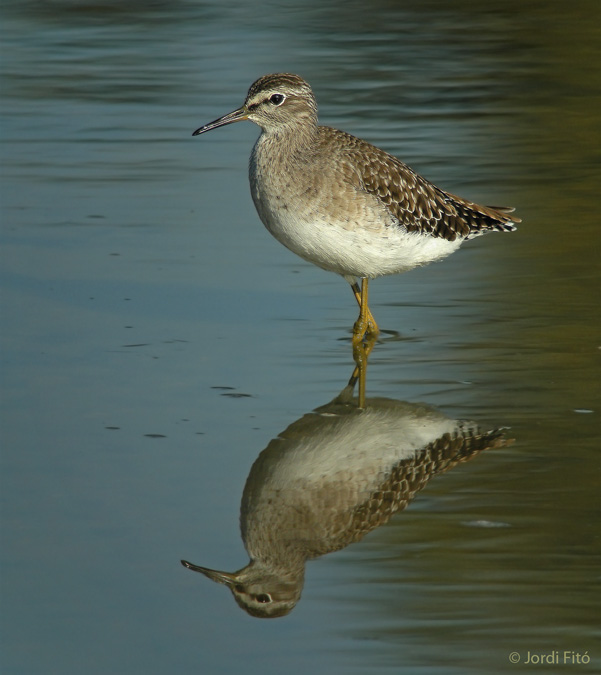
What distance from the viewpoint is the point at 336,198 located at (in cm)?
872

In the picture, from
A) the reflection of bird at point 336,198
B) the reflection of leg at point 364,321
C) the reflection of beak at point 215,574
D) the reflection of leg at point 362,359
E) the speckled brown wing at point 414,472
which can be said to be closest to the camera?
the reflection of beak at point 215,574

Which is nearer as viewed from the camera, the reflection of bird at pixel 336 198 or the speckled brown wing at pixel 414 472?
the speckled brown wing at pixel 414 472

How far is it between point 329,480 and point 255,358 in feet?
6.49

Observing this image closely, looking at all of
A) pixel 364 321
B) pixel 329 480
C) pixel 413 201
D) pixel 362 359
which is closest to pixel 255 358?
pixel 362 359

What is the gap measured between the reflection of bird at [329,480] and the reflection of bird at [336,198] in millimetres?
1336

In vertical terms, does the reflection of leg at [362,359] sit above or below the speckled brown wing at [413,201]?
below

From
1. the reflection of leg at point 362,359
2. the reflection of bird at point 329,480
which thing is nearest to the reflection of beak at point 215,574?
the reflection of bird at point 329,480

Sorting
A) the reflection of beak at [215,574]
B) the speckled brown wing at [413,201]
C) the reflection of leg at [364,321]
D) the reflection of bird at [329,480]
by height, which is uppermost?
the speckled brown wing at [413,201]

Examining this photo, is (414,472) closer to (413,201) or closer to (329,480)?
(329,480)

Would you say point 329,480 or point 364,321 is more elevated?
point 364,321

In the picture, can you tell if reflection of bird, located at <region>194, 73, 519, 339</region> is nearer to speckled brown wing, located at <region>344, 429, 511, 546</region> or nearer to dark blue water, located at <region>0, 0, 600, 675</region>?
dark blue water, located at <region>0, 0, 600, 675</region>

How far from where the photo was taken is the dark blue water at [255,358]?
5457mm

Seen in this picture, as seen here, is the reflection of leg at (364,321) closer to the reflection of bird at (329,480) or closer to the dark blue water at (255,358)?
the dark blue water at (255,358)

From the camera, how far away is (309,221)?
8.65 meters
